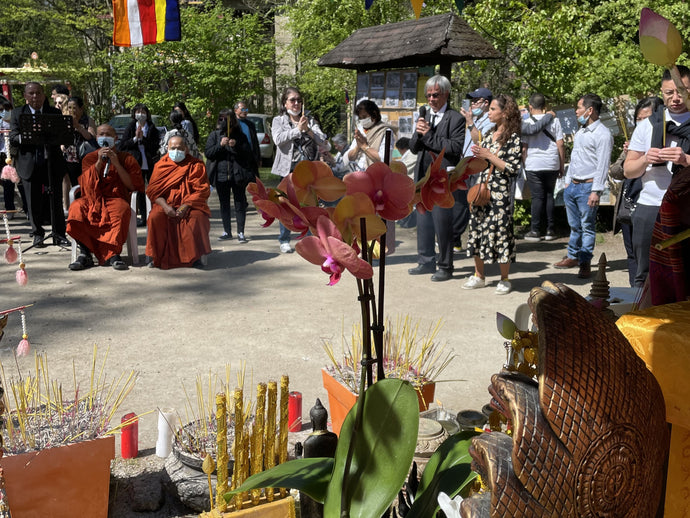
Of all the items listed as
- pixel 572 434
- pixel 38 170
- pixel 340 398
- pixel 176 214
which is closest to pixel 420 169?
pixel 176 214

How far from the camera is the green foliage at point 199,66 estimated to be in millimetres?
17250

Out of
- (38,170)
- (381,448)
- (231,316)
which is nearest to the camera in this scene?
(381,448)

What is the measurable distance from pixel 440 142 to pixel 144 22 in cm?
349

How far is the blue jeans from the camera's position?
7.27 meters

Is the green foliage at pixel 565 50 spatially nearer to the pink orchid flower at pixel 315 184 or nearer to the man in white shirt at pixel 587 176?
the man in white shirt at pixel 587 176

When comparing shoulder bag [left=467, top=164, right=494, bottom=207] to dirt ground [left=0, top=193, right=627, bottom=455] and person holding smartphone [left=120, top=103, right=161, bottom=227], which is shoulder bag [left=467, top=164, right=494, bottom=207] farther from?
person holding smartphone [left=120, top=103, right=161, bottom=227]

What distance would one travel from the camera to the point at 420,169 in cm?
677

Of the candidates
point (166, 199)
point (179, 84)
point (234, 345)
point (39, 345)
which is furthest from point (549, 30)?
point (179, 84)

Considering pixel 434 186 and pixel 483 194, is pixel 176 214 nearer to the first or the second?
pixel 483 194

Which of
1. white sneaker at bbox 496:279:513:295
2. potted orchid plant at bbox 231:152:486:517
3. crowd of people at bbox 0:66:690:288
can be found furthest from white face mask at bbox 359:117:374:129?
potted orchid plant at bbox 231:152:486:517

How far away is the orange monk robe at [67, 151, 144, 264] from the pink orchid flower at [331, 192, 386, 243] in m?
6.50

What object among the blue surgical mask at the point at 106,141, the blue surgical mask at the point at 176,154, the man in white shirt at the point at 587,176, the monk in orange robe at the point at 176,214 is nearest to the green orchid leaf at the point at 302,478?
the man in white shirt at the point at 587,176

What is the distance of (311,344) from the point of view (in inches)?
204

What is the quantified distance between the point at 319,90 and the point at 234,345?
14.2 m
